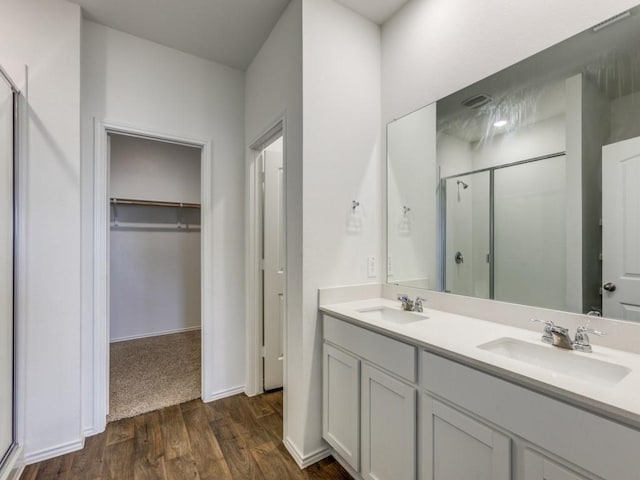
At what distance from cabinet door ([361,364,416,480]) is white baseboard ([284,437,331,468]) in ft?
1.21

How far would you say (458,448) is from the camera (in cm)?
105

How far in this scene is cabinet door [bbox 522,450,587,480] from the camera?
789mm

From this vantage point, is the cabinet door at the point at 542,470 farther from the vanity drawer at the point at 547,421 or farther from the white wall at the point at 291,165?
the white wall at the point at 291,165

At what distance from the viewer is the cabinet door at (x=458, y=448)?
931mm

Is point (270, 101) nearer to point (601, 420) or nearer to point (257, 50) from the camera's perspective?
point (257, 50)

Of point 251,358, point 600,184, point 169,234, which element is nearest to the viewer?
point 600,184

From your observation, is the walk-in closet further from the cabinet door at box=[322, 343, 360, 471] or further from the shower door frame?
the cabinet door at box=[322, 343, 360, 471]

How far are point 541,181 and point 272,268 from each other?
1.99 metres

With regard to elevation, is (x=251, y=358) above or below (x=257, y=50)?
below

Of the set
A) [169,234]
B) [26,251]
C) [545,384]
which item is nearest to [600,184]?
[545,384]

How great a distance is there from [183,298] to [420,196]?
362cm

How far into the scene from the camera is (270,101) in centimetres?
217

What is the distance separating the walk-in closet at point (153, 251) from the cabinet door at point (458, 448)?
2.76 metres

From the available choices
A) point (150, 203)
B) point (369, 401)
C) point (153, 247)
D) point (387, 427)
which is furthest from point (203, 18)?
point (153, 247)
